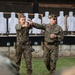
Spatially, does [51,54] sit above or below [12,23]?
below

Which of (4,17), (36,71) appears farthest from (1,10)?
(36,71)

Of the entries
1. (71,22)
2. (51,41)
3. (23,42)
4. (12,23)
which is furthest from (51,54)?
(71,22)

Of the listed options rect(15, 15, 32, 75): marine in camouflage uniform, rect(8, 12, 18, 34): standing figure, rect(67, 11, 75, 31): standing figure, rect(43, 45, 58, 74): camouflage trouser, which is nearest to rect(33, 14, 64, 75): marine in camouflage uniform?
rect(43, 45, 58, 74): camouflage trouser

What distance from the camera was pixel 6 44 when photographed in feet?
44.6

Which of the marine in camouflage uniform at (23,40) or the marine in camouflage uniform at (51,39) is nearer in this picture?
the marine in camouflage uniform at (23,40)

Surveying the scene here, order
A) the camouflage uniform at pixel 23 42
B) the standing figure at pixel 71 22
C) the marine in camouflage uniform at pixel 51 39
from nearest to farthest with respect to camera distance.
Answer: the camouflage uniform at pixel 23 42
the marine in camouflage uniform at pixel 51 39
the standing figure at pixel 71 22

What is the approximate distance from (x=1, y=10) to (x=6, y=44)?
1.98 metres

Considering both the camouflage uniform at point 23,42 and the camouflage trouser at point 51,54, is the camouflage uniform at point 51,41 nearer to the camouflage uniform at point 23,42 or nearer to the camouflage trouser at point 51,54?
the camouflage trouser at point 51,54

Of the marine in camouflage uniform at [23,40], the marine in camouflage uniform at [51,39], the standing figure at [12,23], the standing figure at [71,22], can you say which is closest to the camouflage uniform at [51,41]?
the marine in camouflage uniform at [51,39]

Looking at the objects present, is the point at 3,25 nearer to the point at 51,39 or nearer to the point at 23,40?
the point at 23,40

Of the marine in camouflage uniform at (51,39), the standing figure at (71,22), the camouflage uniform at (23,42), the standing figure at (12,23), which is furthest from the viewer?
the standing figure at (71,22)

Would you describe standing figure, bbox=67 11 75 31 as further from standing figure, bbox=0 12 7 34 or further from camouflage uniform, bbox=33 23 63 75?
camouflage uniform, bbox=33 23 63 75

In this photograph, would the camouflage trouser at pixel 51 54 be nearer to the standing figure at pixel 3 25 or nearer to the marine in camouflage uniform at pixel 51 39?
the marine in camouflage uniform at pixel 51 39

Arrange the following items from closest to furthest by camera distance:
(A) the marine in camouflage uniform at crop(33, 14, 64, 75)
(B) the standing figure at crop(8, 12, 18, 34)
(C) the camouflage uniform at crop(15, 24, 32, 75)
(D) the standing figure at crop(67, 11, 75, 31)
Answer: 1. (C) the camouflage uniform at crop(15, 24, 32, 75)
2. (A) the marine in camouflage uniform at crop(33, 14, 64, 75)
3. (B) the standing figure at crop(8, 12, 18, 34)
4. (D) the standing figure at crop(67, 11, 75, 31)
